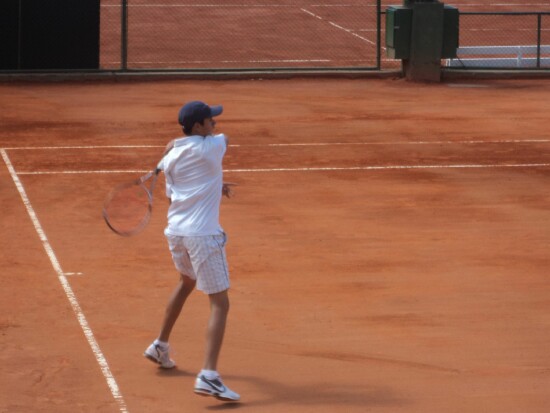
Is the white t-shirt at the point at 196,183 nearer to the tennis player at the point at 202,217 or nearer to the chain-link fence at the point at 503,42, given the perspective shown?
the tennis player at the point at 202,217

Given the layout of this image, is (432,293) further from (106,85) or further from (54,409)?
(106,85)

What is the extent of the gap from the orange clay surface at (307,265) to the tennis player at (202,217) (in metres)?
0.43

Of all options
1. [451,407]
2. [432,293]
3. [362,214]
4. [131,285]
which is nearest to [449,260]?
[432,293]

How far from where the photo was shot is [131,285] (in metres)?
12.5

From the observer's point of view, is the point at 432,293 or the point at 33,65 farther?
the point at 33,65

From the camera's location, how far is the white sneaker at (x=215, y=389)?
9.27 m

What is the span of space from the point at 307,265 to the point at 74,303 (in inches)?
99.6

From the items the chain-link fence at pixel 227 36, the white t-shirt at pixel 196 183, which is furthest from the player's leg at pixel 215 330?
the chain-link fence at pixel 227 36

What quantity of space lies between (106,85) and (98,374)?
54.5ft

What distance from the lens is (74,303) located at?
38.9 ft

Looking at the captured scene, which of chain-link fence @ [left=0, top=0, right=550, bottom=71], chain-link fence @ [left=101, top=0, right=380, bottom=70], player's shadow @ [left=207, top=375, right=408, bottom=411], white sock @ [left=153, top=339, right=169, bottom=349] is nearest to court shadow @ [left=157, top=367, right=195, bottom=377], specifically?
white sock @ [left=153, top=339, right=169, bottom=349]

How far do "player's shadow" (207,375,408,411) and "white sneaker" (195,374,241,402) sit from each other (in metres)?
0.07

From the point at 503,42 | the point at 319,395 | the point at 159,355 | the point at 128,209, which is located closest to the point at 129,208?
the point at 128,209

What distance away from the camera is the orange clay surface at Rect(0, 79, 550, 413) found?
978 cm
